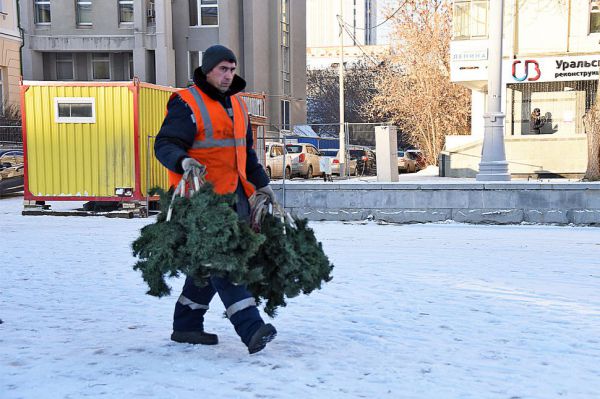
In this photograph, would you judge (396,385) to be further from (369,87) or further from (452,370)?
→ (369,87)

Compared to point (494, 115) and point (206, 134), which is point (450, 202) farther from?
point (206, 134)

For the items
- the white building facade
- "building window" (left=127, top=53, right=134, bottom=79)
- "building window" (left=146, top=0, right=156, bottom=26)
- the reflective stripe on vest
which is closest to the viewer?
the reflective stripe on vest

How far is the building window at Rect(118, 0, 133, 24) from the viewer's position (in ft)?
118

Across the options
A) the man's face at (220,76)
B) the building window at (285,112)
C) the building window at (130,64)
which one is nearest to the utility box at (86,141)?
the man's face at (220,76)

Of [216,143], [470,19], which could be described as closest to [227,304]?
[216,143]

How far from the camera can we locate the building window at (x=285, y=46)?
4291cm

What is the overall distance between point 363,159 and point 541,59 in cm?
684

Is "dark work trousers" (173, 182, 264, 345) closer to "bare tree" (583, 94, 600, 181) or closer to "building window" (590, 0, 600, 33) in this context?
"bare tree" (583, 94, 600, 181)

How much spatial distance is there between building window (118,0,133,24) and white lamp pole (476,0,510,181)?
2664 cm

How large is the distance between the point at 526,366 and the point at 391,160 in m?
10.9

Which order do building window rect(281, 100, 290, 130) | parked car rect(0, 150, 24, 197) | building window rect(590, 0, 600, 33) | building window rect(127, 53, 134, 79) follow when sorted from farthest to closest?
building window rect(281, 100, 290, 130)
building window rect(127, 53, 134, 79)
building window rect(590, 0, 600, 33)
parked car rect(0, 150, 24, 197)

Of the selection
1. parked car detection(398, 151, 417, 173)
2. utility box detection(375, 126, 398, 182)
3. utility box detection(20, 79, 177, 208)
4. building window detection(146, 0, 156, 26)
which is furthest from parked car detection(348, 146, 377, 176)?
building window detection(146, 0, 156, 26)

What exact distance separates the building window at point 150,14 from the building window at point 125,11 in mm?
988

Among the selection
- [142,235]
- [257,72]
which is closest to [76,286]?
[142,235]
